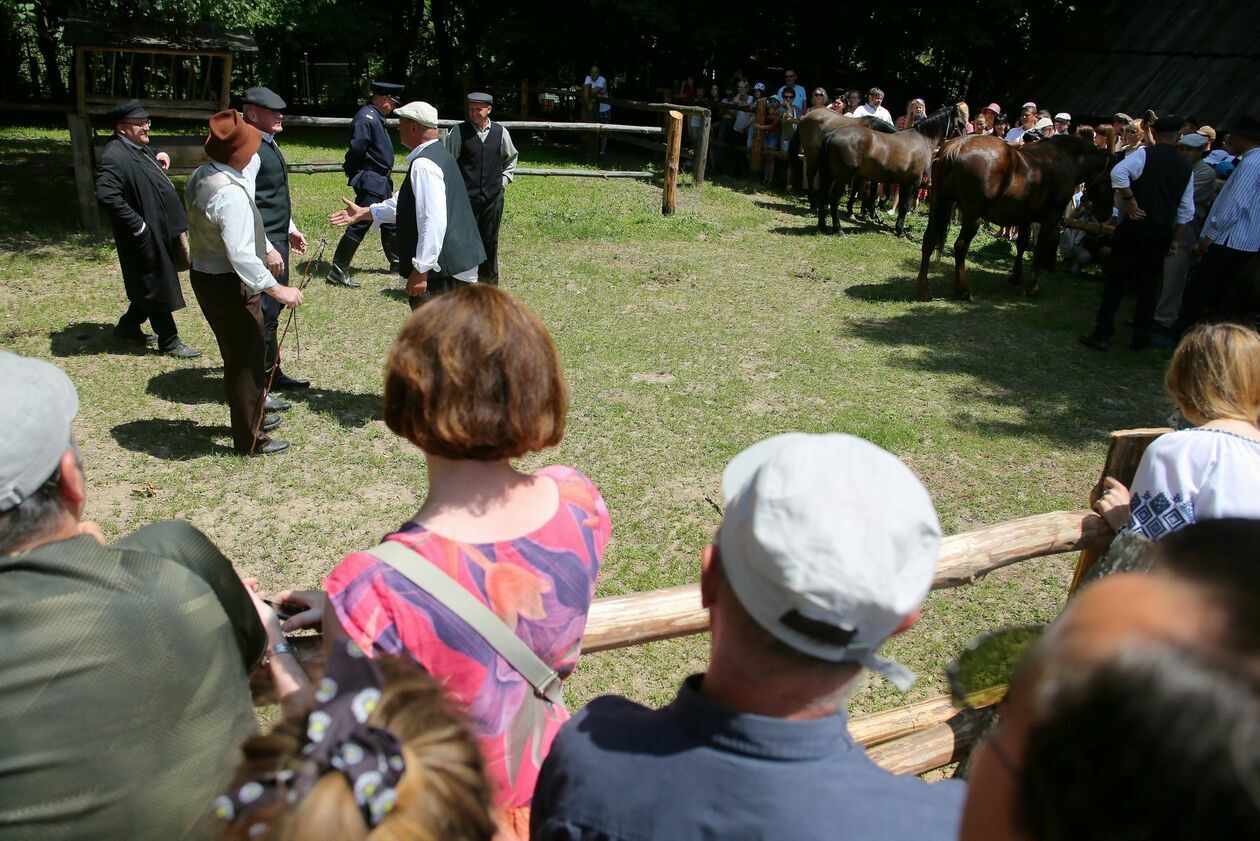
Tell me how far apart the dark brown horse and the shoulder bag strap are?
1183 centimetres

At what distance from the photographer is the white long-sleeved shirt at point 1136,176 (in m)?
8.07

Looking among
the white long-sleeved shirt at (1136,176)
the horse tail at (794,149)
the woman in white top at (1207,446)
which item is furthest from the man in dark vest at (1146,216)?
the horse tail at (794,149)

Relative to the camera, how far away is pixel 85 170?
9984 mm

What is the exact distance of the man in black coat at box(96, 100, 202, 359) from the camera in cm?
643

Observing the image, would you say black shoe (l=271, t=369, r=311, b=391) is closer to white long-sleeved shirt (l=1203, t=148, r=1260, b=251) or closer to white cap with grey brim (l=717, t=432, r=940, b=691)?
white cap with grey brim (l=717, t=432, r=940, b=691)

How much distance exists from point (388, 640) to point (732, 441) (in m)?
4.62

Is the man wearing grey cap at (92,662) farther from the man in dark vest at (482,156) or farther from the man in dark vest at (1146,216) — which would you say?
the man in dark vest at (1146,216)

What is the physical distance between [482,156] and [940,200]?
5.32 m

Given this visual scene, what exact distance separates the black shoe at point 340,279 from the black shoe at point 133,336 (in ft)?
6.81

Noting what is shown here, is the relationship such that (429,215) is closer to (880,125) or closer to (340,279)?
(340,279)

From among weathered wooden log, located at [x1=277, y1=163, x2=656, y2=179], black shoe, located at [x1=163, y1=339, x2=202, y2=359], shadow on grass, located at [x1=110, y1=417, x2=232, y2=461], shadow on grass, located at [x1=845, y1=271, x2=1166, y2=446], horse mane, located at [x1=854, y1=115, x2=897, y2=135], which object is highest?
horse mane, located at [x1=854, y1=115, x2=897, y2=135]

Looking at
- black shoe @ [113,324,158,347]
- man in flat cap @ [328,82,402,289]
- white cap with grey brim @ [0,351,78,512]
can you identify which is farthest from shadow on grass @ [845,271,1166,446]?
black shoe @ [113,324,158,347]

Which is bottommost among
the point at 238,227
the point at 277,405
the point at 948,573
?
the point at 277,405

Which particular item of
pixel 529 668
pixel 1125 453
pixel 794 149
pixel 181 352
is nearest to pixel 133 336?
pixel 181 352
